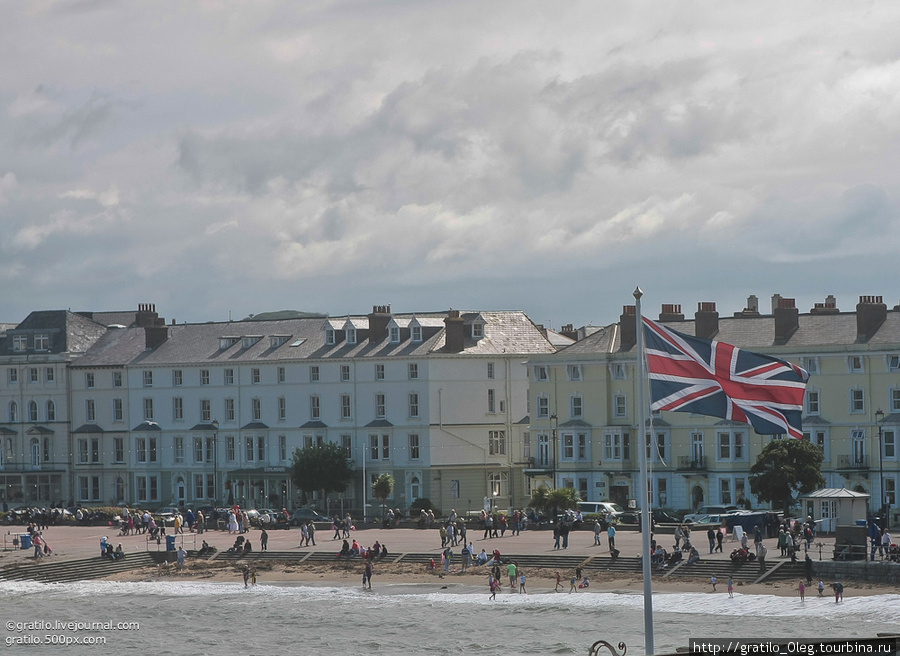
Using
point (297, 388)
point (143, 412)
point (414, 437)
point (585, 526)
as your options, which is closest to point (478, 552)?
point (585, 526)

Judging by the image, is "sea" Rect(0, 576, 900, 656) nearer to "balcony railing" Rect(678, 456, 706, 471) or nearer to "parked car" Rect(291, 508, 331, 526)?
"parked car" Rect(291, 508, 331, 526)

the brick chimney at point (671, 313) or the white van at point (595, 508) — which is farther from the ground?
the brick chimney at point (671, 313)

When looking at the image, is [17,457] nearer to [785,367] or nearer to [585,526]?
[585,526]

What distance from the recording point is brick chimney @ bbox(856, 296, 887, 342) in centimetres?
8675

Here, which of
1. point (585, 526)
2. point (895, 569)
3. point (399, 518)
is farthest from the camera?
point (399, 518)

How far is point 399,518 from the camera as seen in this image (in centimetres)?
8675

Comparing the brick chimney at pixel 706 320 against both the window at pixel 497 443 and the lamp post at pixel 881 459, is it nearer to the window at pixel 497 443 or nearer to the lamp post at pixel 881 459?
the lamp post at pixel 881 459

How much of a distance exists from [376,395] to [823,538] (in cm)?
3982

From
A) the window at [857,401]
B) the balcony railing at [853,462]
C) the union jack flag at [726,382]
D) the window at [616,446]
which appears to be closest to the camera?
the union jack flag at [726,382]

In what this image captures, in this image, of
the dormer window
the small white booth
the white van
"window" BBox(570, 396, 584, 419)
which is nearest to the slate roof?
the dormer window

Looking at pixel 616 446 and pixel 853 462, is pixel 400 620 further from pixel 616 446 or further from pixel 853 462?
pixel 616 446

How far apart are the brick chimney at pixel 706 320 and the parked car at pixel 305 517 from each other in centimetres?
2434

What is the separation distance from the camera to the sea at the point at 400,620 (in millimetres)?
50844

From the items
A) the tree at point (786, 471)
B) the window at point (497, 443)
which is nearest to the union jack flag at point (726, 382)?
the tree at point (786, 471)
